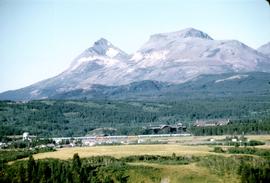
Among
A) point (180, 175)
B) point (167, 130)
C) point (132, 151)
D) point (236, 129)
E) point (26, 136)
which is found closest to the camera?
point (180, 175)

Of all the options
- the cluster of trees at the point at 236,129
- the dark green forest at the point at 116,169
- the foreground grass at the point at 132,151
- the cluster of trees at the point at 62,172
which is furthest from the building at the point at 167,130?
the cluster of trees at the point at 62,172

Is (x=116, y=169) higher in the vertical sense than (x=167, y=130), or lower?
lower

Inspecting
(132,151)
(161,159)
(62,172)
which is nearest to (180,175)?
(161,159)

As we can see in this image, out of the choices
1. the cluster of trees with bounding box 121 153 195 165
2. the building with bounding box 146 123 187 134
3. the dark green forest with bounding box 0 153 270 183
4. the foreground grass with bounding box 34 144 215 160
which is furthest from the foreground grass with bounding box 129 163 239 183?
the building with bounding box 146 123 187 134

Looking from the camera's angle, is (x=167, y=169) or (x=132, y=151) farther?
(x=132, y=151)

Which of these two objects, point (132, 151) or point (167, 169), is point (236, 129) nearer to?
point (132, 151)

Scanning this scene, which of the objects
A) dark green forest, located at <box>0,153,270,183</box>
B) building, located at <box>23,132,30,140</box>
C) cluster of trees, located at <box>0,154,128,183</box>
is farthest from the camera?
building, located at <box>23,132,30,140</box>

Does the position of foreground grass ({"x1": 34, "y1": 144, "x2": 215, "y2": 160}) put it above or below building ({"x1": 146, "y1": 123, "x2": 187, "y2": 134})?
below

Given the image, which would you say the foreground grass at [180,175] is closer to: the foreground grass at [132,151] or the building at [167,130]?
the foreground grass at [132,151]

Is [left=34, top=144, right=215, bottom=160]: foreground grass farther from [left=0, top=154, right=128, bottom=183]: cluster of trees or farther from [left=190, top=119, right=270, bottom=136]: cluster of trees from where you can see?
[left=190, top=119, right=270, bottom=136]: cluster of trees

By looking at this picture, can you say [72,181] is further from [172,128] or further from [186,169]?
[172,128]

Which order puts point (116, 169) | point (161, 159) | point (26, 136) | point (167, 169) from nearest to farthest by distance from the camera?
point (167, 169) → point (116, 169) → point (161, 159) → point (26, 136)

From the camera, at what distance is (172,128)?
16000cm

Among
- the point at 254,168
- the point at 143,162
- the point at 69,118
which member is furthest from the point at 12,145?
the point at 69,118
